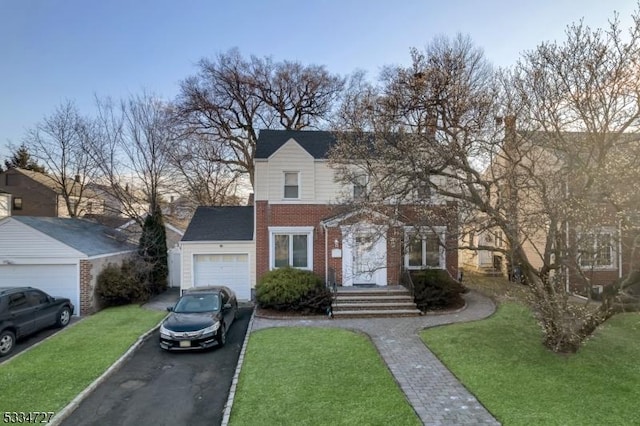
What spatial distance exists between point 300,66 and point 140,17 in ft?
80.1

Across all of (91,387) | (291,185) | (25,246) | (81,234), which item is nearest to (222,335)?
(91,387)

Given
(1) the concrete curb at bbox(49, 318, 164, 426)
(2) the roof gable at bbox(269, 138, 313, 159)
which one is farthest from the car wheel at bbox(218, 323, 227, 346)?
(2) the roof gable at bbox(269, 138, 313, 159)

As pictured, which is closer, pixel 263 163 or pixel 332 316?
pixel 332 316

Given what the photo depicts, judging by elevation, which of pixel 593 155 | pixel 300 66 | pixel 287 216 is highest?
pixel 300 66

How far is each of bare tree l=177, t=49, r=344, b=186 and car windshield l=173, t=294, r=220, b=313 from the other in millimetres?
19696

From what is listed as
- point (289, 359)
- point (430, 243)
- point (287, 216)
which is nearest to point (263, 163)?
point (287, 216)

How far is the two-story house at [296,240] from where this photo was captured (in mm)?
16531

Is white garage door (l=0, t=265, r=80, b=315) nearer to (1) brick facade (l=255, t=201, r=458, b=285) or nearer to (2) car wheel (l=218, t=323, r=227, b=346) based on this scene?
(1) brick facade (l=255, t=201, r=458, b=285)

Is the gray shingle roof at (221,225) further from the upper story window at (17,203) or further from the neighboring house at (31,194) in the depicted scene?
the upper story window at (17,203)

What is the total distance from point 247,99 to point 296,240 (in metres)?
20.4

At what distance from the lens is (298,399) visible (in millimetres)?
6867

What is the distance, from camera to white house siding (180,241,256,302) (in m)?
18.0

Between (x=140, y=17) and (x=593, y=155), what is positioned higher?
(x=140, y=17)

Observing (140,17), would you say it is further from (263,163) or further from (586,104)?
(586,104)
